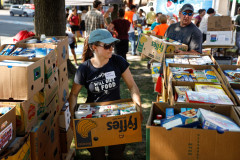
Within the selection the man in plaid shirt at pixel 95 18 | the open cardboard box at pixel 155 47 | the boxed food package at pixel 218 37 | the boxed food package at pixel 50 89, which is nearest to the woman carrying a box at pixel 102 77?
the boxed food package at pixel 50 89

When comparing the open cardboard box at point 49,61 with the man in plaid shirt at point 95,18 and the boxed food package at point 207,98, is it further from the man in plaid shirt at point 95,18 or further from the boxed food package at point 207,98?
the man in plaid shirt at point 95,18

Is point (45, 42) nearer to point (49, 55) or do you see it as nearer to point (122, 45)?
point (49, 55)

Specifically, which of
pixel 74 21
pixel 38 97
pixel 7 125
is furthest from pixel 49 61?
pixel 74 21

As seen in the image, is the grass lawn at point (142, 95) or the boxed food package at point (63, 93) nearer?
the boxed food package at point (63, 93)

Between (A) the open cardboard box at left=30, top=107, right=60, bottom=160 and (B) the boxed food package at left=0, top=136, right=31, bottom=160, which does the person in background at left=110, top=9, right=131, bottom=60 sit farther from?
(B) the boxed food package at left=0, top=136, right=31, bottom=160

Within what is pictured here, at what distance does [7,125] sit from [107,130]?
0.88 meters

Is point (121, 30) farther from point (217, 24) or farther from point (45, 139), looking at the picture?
point (45, 139)

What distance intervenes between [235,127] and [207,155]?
0.93ft

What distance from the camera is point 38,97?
287 centimetres

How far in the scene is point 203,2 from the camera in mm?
20219

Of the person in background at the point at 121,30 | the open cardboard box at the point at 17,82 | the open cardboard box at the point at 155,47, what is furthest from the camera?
the person in background at the point at 121,30

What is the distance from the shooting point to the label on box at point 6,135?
7.33 ft

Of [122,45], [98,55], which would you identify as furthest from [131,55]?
[98,55]

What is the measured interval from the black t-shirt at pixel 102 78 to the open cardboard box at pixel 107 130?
57cm
